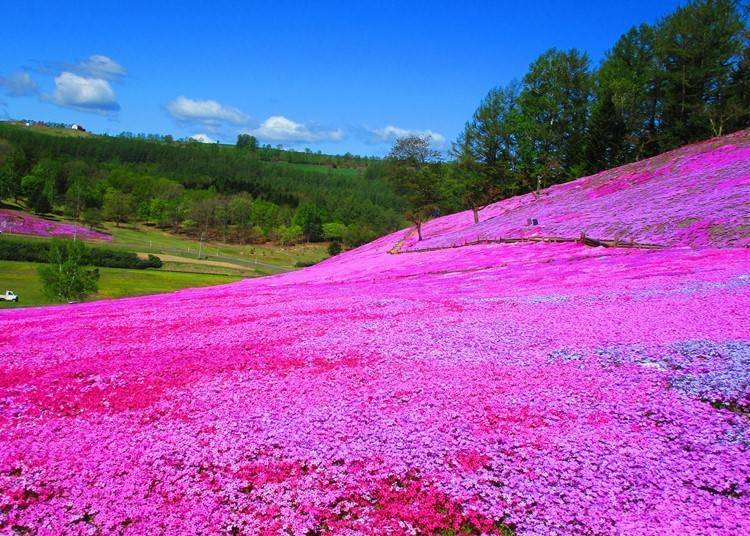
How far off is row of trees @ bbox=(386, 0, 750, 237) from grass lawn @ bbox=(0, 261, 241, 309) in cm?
3963

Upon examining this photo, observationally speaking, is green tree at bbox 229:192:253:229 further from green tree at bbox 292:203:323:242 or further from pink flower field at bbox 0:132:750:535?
pink flower field at bbox 0:132:750:535

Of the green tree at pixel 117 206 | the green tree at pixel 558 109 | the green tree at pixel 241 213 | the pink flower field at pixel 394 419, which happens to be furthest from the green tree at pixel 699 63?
the green tree at pixel 117 206

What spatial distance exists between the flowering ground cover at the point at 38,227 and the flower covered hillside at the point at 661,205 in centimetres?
10403

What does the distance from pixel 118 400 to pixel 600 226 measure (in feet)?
91.8

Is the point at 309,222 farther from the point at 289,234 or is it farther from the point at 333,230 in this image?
the point at 289,234

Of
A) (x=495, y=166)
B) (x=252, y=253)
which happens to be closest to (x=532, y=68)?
(x=495, y=166)

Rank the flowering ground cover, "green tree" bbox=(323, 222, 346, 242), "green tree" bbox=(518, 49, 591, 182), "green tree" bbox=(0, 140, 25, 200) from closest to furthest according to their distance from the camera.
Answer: "green tree" bbox=(518, 49, 591, 182) < the flowering ground cover < "green tree" bbox=(0, 140, 25, 200) < "green tree" bbox=(323, 222, 346, 242)

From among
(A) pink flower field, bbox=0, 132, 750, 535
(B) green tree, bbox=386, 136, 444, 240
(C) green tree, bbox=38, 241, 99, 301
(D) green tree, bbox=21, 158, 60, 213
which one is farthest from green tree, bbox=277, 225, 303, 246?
(A) pink flower field, bbox=0, 132, 750, 535

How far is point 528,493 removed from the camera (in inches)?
214

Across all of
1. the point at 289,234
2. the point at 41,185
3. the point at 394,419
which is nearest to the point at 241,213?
the point at 289,234

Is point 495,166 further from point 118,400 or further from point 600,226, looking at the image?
point 118,400

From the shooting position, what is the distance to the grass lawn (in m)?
64.5

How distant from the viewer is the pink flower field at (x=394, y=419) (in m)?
5.25

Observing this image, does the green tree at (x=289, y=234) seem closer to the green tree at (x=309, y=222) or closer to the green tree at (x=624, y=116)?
the green tree at (x=309, y=222)
